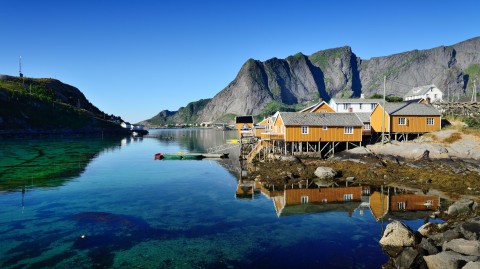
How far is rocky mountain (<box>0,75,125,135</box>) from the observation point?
124 meters

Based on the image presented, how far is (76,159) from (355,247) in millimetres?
54708

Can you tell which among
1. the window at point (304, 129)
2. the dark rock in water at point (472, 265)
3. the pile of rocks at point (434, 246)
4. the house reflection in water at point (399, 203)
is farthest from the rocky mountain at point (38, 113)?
the dark rock in water at point (472, 265)

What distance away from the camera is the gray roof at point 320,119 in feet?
153

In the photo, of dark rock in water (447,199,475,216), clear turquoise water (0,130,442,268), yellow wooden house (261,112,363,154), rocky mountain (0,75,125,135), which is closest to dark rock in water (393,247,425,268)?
clear turquoise water (0,130,442,268)

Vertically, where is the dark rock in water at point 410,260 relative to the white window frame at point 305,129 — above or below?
below

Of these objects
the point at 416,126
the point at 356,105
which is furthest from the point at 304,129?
the point at 356,105

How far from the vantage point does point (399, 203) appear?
27078 millimetres

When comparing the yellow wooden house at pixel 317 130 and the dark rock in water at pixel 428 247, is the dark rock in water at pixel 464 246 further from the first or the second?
the yellow wooden house at pixel 317 130

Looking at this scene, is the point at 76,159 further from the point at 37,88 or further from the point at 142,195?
the point at 37,88

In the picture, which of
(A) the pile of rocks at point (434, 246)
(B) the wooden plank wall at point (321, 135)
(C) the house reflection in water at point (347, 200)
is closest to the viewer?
(A) the pile of rocks at point (434, 246)

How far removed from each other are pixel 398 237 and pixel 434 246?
2.19m

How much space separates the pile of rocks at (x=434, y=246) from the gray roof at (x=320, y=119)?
27592mm

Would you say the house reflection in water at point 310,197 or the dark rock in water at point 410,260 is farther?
the house reflection in water at point 310,197

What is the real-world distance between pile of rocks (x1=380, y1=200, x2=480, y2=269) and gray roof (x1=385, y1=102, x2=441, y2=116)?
31890 millimetres
